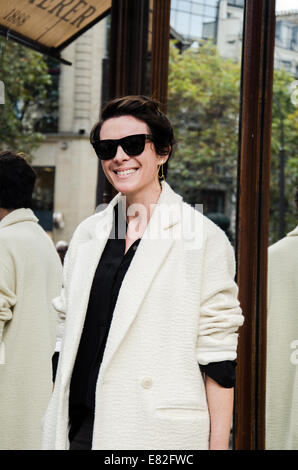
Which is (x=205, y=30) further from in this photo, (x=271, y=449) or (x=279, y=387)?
(x=271, y=449)

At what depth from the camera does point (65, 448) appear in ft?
6.38

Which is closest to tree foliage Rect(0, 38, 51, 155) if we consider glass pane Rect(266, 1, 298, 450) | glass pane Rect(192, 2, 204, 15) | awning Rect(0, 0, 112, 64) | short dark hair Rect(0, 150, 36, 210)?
awning Rect(0, 0, 112, 64)

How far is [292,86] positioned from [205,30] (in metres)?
0.99

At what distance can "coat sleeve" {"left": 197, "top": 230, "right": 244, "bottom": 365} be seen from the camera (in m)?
1.81

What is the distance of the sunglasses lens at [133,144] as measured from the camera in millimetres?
2031

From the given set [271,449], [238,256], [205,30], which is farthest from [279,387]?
[205,30]

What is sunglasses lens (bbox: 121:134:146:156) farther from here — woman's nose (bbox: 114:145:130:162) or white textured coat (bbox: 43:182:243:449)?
white textured coat (bbox: 43:182:243:449)

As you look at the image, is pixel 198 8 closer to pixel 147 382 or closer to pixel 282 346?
pixel 282 346

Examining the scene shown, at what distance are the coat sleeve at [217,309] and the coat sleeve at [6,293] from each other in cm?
138

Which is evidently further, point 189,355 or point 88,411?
point 88,411

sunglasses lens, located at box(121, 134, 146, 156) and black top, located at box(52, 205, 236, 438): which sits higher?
sunglasses lens, located at box(121, 134, 146, 156)

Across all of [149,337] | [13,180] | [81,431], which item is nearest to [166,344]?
[149,337]

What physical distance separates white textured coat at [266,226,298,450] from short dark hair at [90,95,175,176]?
0.76m
